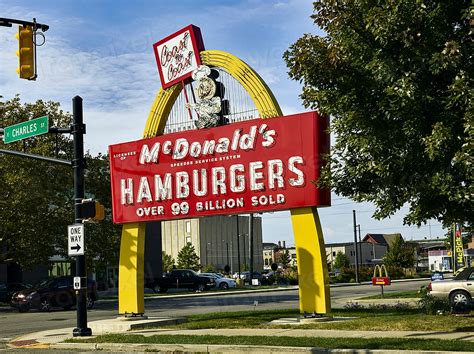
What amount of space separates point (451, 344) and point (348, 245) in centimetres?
15150

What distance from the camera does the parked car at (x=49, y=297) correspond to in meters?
33.0

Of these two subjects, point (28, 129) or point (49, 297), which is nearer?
point (28, 129)

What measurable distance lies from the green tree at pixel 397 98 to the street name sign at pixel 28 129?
7738 millimetres

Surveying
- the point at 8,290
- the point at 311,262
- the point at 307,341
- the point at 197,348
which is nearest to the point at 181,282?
the point at 8,290

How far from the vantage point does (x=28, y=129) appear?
19.6m

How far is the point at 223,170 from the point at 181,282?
118 ft

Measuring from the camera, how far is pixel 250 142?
63.1 ft

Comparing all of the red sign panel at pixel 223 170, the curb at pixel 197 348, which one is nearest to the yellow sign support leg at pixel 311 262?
the red sign panel at pixel 223 170

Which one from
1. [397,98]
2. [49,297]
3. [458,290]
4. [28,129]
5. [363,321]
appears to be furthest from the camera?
[49,297]

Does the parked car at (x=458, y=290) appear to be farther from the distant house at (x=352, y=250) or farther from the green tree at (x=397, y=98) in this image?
the distant house at (x=352, y=250)

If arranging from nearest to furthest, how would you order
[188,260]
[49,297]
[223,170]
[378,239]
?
[223,170]
[49,297]
[188,260]
[378,239]

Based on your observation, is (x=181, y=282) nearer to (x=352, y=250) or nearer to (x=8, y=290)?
(x=8, y=290)

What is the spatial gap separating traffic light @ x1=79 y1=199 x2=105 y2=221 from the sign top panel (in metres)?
5.14

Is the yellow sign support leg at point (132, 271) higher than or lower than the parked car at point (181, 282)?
higher
